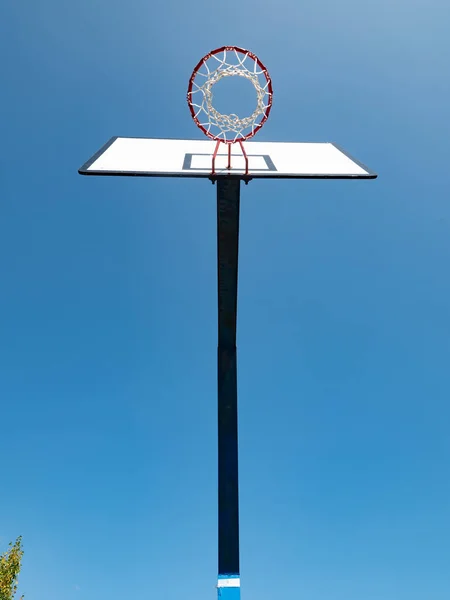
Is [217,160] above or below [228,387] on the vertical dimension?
above

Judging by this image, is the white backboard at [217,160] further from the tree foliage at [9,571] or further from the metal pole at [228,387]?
the tree foliage at [9,571]

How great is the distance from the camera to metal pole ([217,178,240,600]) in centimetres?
563

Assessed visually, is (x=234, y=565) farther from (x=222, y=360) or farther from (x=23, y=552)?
(x=23, y=552)

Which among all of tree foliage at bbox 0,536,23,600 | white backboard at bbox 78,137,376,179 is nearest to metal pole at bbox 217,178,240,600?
white backboard at bbox 78,137,376,179

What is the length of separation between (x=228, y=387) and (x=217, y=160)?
322cm

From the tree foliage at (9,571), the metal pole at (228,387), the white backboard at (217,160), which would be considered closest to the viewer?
the white backboard at (217,160)

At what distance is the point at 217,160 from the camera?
19.3ft

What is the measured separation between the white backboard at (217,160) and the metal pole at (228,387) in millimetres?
483

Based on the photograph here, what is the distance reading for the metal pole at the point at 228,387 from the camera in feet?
18.5

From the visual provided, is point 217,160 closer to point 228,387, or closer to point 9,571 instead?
point 228,387

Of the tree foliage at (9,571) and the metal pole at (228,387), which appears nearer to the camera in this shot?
the metal pole at (228,387)

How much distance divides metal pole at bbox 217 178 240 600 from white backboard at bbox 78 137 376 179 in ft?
1.59

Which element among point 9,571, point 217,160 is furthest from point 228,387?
point 9,571

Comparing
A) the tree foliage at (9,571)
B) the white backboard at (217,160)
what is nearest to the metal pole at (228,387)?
the white backboard at (217,160)
